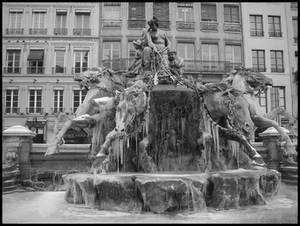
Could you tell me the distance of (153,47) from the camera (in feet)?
38.1

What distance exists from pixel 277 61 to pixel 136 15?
15105 millimetres

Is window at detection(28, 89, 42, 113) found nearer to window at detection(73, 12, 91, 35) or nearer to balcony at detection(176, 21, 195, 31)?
window at detection(73, 12, 91, 35)

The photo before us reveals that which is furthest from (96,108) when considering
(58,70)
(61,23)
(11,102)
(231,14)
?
(231,14)

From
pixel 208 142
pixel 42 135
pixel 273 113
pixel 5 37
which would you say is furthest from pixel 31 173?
pixel 5 37

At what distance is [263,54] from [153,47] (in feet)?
87.7

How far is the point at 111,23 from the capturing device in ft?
114

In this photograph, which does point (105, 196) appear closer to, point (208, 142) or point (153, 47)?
point (208, 142)

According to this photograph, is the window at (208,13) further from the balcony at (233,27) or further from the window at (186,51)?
the window at (186,51)

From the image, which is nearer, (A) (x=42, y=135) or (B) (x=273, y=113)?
(B) (x=273, y=113)

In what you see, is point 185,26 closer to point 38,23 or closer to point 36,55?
point 38,23

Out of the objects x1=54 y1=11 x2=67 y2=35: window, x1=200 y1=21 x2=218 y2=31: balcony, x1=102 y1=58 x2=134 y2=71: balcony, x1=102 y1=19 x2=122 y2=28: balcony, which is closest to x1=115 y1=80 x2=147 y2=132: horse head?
x1=102 y1=58 x2=134 y2=71: balcony

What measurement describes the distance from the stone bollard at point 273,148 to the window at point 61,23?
26603mm

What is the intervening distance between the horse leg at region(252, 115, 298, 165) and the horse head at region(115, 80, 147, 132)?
3746mm

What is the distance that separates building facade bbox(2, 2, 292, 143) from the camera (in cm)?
3325
